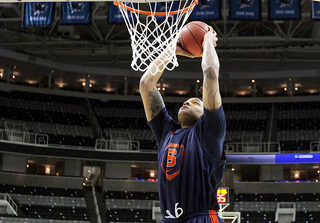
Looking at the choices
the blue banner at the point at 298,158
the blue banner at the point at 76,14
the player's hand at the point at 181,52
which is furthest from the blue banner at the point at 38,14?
the player's hand at the point at 181,52

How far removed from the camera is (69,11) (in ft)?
51.4

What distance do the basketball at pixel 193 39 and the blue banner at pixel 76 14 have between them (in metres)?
13.4

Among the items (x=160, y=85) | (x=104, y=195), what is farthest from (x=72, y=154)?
(x=160, y=85)

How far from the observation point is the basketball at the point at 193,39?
2.56 m

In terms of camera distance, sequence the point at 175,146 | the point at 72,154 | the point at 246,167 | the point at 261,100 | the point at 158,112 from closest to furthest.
Result: the point at 175,146, the point at 158,112, the point at 72,154, the point at 246,167, the point at 261,100

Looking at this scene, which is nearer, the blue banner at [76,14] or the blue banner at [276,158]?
the blue banner at [76,14]

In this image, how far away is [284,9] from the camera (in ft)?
49.5

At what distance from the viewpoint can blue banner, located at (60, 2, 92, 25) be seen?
51.2 ft

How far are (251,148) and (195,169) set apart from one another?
2037cm

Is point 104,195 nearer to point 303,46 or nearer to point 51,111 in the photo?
point 51,111

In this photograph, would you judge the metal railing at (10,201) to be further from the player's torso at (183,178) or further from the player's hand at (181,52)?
the player's torso at (183,178)

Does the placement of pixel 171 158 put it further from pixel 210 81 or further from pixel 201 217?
pixel 210 81

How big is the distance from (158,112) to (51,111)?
2228 cm

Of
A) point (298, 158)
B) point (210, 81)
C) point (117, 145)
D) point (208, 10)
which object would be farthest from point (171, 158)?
point (117, 145)
